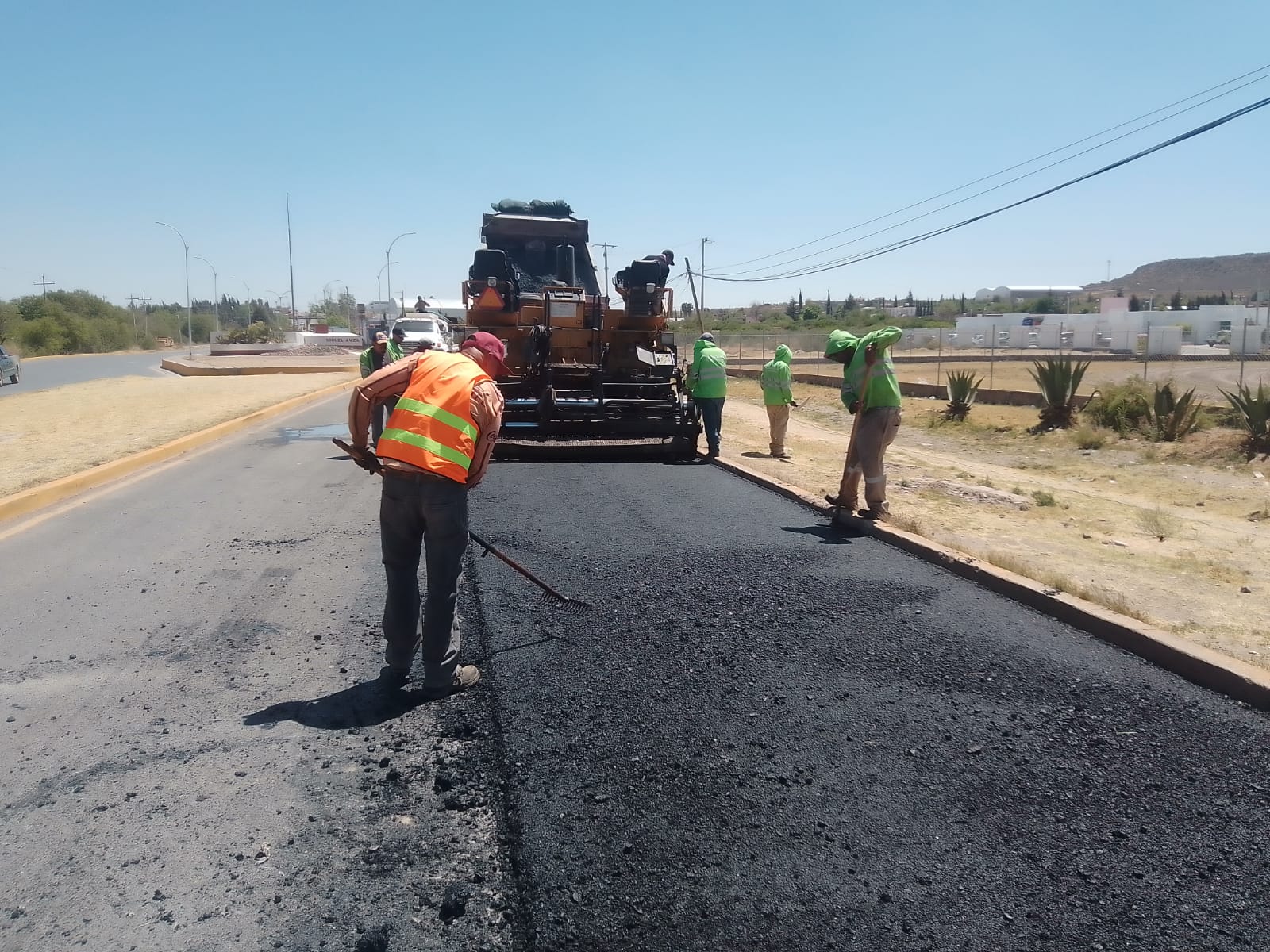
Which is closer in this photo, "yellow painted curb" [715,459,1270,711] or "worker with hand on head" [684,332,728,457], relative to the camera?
"yellow painted curb" [715,459,1270,711]

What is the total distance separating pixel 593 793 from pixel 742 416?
1715 cm

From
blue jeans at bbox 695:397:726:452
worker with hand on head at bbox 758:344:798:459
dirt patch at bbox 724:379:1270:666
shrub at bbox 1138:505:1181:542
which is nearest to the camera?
dirt patch at bbox 724:379:1270:666

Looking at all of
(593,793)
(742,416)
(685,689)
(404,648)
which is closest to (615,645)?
(685,689)

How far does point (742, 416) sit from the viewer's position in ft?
66.7

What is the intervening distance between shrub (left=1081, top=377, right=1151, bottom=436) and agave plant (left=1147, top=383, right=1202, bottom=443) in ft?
0.62

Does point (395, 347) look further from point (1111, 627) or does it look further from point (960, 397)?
point (960, 397)

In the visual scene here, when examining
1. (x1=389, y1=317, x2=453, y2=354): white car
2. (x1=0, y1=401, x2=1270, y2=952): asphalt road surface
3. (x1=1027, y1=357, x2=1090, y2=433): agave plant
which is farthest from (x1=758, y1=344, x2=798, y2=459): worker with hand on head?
(x1=389, y1=317, x2=453, y2=354): white car

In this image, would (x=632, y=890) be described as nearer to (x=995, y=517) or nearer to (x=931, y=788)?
(x=931, y=788)

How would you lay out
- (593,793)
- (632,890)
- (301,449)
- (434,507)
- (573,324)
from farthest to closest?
(301,449) → (573,324) → (434,507) → (593,793) → (632,890)

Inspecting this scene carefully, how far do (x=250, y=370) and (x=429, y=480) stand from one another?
33.3 m

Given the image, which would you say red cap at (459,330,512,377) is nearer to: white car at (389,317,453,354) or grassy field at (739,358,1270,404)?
grassy field at (739,358,1270,404)

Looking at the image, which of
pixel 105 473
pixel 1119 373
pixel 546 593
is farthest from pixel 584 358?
pixel 1119 373

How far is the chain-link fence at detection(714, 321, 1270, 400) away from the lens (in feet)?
81.4

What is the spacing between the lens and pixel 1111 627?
5.18 meters
